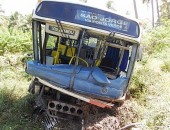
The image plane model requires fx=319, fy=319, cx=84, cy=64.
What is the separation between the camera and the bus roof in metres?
7.43

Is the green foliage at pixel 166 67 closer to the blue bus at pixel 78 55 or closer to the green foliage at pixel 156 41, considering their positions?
the green foliage at pixel 156 41

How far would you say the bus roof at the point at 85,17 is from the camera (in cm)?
743

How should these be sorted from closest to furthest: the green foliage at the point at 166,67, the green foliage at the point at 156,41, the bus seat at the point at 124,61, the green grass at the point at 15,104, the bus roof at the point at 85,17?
the bus roof at the point at 85,17, the green grass at the point at 15,104, the bus seat at the point at 124,61, the green foliage at the point at 166,67, the green foliage at the point at 156,41

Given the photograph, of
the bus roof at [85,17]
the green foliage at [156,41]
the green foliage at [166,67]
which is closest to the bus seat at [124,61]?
the bus roof at [85,17]

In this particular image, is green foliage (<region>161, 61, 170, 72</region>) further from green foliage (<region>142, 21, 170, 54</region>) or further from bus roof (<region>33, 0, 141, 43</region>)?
bus roof (<region>33, 0, 141, 43</region>)

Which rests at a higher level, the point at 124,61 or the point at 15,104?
the point at 124,61

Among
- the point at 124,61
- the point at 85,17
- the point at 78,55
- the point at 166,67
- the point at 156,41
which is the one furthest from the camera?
the point at 156,41

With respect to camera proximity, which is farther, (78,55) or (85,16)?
(78,55)

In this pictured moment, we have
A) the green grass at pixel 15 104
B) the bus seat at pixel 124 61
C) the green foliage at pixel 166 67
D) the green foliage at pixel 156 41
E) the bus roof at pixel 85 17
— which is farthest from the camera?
the green foliage at pixel 156 41

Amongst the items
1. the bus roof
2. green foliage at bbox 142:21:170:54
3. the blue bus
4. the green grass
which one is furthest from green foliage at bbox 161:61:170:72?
the green grass

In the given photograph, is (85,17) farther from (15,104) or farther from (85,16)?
(15,104)

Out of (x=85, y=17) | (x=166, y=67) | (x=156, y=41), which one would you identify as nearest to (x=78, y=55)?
(x=85, y=17)

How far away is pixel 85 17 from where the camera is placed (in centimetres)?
743

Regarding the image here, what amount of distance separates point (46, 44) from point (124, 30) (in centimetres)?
231
